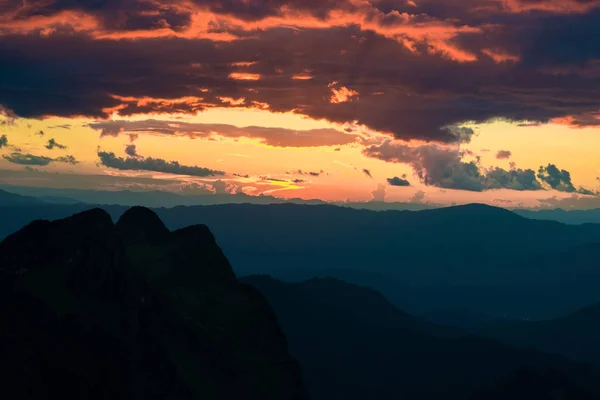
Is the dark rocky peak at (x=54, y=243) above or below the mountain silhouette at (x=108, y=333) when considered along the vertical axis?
above

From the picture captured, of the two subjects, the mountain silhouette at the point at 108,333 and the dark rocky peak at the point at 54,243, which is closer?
the mountain silhouette at the point at 108,333

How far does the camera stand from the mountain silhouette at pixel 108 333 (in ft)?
443

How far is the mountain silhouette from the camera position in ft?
443

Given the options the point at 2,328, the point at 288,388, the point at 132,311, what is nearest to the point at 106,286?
the point at 132,311

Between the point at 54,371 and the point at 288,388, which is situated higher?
the point at 54,371

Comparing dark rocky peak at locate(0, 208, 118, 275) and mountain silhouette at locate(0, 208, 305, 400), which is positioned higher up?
dark rocky peak at locate(0, 208, 118, 275)

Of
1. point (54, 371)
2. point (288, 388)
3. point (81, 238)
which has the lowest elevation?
point (288, 388)

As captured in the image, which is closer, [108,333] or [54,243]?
[108,333]

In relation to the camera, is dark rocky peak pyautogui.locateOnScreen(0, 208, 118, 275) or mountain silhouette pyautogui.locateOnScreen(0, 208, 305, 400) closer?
mountain silhouette pyautogui.locateOnScreen(0, 208, 305, 400)

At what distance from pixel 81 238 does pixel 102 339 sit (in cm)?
2892

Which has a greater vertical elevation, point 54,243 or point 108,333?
point 54,243

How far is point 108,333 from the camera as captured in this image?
155250mm

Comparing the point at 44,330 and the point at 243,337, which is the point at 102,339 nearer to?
the point at 44,330

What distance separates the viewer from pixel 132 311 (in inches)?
6663
